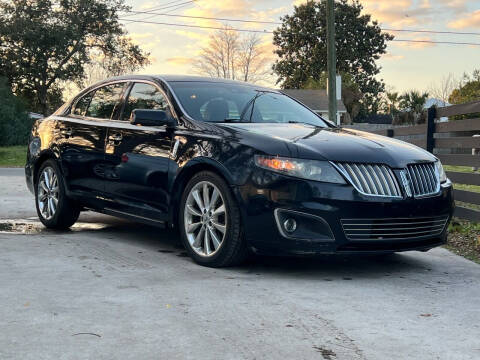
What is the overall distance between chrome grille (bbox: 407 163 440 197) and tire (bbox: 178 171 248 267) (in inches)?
56.8

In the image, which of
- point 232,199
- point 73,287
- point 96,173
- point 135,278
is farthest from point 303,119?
point 73,287

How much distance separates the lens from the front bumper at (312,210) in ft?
16.4

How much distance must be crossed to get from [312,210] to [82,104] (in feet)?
11.7

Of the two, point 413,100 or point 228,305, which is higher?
point 413,100

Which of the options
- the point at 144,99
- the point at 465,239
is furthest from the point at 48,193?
the point at 465,239

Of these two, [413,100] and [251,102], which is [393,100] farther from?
[251,102]

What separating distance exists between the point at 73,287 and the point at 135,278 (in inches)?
20.0

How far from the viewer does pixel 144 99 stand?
21.8 ft

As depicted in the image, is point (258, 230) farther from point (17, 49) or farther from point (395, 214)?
point (17, 49)

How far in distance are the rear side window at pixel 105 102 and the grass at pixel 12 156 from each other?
17.2m

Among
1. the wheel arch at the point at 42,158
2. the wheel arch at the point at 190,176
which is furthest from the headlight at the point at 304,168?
the wheel arch at the point at 42,158

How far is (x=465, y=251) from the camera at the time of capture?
671 cm

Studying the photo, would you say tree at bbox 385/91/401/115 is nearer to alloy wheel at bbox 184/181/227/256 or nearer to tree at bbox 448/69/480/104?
tree at bbox 448/69/480/104

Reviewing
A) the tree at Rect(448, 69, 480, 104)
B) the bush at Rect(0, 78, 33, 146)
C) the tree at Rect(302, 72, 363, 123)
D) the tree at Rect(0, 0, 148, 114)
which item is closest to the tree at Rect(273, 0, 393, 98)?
the tree at Rect(302, 72, 363, 123)
